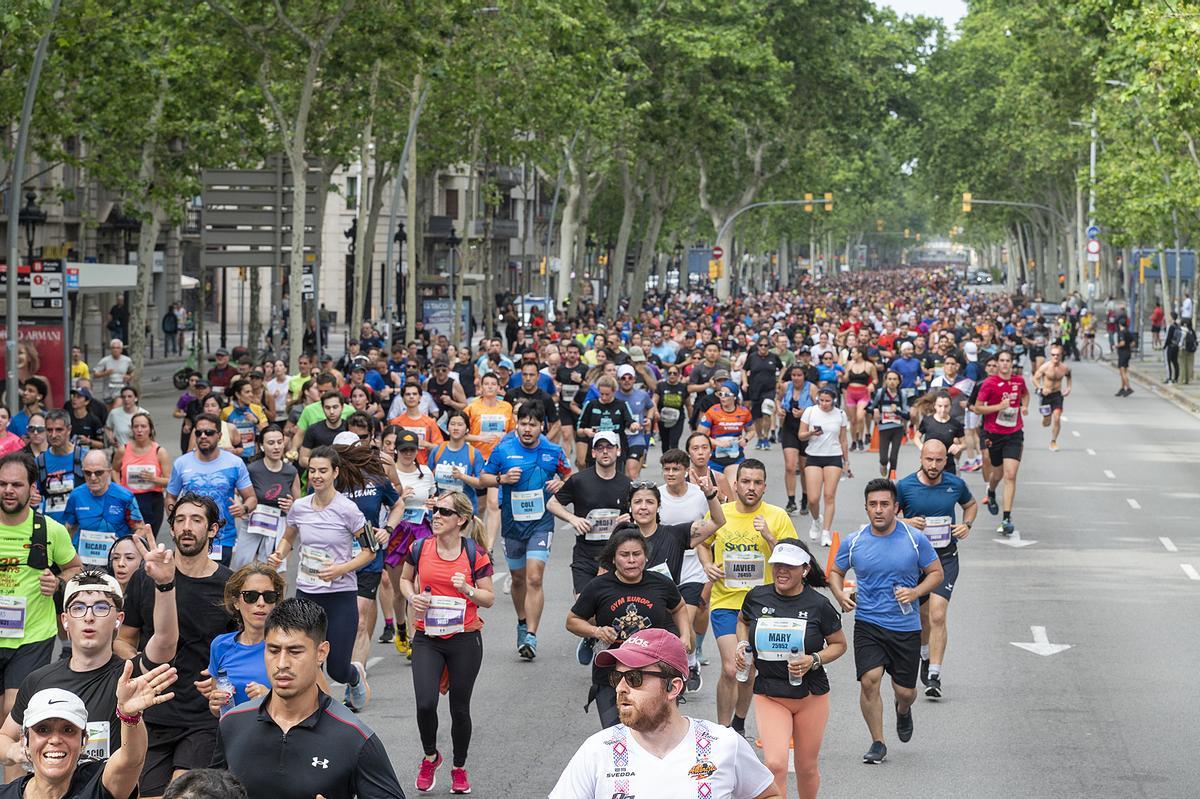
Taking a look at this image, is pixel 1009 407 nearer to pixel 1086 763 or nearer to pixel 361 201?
pixel 1086 763

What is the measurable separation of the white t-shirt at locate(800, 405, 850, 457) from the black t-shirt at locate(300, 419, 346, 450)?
4.96m

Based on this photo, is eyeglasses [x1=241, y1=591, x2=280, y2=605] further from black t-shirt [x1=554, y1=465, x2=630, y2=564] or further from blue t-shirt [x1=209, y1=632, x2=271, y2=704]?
black t-shirt [x1=554, y1=465, x2=630, y2=564]

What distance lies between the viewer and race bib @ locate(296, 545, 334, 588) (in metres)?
11.2

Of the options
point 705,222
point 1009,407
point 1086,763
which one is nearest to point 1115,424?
point 1009,407

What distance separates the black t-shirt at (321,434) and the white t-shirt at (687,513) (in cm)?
441

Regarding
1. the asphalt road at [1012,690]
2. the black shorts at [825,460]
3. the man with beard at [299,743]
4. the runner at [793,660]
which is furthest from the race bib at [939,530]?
the man with beard at [299,743]

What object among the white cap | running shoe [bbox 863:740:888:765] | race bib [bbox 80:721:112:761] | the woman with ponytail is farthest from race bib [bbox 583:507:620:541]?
the white cap

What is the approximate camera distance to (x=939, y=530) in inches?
508

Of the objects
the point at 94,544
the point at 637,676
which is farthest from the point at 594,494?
the point at 637,676

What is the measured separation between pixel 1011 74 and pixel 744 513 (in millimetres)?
66234

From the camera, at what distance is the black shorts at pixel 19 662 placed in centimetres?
987

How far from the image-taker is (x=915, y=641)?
1098cm

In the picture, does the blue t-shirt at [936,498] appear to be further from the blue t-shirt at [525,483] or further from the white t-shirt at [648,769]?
the white t-shirt at [648,769]

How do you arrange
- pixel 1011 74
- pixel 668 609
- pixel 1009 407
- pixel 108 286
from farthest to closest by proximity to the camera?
pixel 1011 74
pixel 108 286
pixel 1009 407
pixel 668 609
